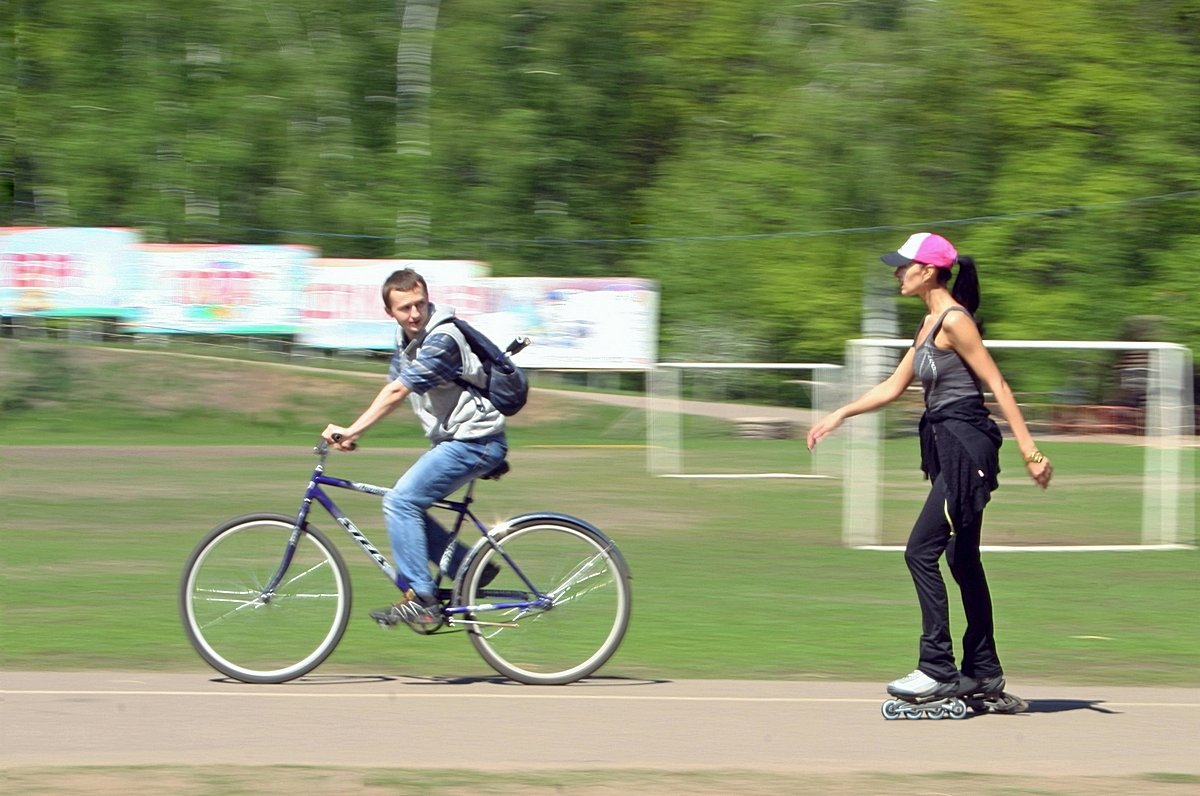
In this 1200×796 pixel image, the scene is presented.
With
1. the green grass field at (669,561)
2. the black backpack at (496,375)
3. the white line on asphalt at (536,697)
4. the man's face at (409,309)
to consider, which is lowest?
the green grass field at (669,561)

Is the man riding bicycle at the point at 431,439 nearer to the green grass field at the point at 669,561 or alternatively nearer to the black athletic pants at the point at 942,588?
the green grass field at the point at 669,561

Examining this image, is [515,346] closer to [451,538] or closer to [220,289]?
[451,538]

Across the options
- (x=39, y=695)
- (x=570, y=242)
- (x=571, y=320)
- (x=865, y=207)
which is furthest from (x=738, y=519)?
(x=570, y=242)

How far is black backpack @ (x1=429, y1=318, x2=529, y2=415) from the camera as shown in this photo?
24.7 ft

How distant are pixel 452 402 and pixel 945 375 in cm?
205

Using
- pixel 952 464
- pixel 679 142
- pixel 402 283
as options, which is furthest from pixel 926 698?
pixel 679 142

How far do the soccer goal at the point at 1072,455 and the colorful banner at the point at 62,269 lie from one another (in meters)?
18.8

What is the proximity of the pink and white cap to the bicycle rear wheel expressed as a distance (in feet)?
5.57

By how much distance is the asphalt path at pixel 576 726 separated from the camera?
6.07 m

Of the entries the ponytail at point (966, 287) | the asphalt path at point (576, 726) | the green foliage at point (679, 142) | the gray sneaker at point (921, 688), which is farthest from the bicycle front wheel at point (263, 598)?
the green foliage at point (679, 142)

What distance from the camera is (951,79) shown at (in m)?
37.3

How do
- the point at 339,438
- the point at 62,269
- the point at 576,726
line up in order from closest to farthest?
the point at 576,726 < the point at 339,438 < the point at 62,269

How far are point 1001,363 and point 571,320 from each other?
15960mm

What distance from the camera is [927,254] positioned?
7.08 m
